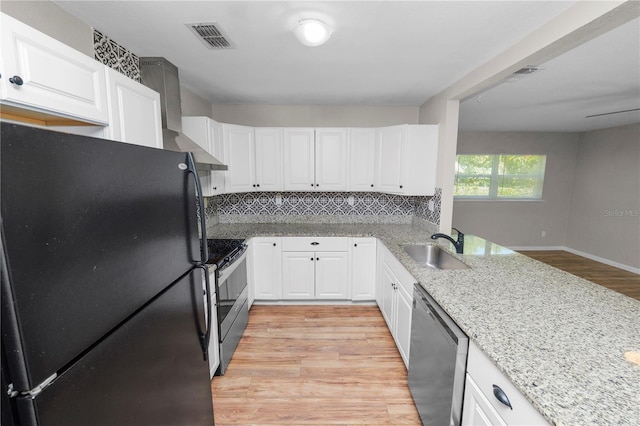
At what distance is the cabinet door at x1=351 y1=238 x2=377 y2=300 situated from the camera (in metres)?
3.01

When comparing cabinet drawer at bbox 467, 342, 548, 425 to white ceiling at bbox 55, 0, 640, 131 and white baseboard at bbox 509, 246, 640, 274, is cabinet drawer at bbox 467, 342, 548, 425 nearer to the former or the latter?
white ceiling at bbox 55, 0, 640, 131

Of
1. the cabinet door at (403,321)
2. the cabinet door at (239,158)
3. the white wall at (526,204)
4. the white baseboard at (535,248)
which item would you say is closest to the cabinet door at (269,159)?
the cabinet door at (239,158)

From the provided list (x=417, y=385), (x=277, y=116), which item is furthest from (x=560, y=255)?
(x=277, y=116)

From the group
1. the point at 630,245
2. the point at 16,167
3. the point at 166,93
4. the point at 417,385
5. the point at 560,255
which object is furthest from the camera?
the point at 560,255

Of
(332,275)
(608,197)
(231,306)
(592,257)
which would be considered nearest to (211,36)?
(231,306)

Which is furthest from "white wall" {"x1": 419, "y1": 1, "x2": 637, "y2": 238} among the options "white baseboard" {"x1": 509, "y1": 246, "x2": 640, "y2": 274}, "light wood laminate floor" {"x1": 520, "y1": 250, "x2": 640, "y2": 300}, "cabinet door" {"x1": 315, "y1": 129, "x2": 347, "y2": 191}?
"white baseboard" {"x1": 509, "y1": 246, "x2": 640, "y2": 274}

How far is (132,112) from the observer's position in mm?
1535

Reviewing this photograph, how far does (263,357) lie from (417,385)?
125cm

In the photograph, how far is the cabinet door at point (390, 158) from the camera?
295 centimetres

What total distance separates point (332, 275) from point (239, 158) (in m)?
1.74

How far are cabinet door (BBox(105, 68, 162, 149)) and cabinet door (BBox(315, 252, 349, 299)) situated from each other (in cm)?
197

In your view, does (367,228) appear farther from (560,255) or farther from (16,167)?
(560,255)

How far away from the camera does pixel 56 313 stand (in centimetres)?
59

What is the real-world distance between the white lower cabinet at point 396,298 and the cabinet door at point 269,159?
148cm
